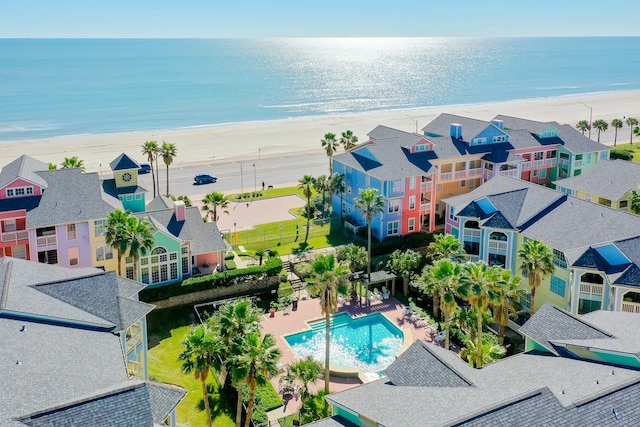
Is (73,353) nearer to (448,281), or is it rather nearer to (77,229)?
(448,281)

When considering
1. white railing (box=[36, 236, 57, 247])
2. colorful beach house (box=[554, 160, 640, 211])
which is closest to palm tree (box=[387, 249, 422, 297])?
colorful beach house (box=[554, 160, 640, 211])

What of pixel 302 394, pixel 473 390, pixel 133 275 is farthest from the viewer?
pixel 133 275

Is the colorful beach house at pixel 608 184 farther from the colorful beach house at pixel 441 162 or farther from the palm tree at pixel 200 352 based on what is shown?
the palm tree at pixel 200 352

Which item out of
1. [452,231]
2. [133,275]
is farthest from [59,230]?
[452,231]

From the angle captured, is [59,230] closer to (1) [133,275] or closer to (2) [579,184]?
(1) [133,275]

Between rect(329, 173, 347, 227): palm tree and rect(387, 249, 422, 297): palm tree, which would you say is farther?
→ rect(329, 173, 347, 227): palm tree

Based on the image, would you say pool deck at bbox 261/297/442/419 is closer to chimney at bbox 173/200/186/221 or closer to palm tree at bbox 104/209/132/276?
chimney at bbox 173/200/186/221
